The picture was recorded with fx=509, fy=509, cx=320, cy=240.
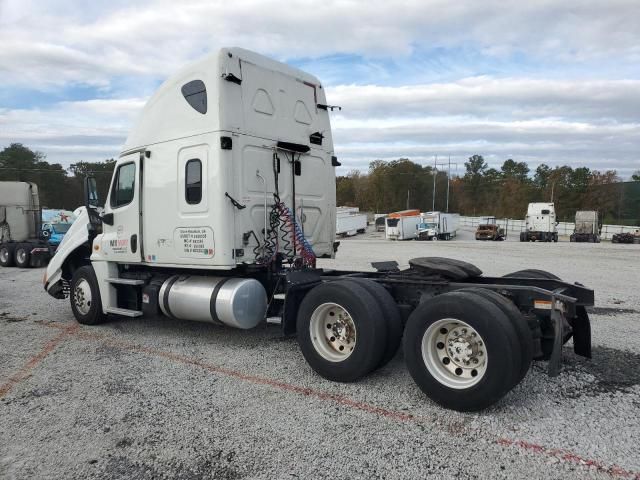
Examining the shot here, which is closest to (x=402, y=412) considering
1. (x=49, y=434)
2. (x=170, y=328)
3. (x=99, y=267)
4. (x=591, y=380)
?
(x=591, y=380)

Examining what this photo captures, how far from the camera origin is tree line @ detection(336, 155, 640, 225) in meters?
85.8

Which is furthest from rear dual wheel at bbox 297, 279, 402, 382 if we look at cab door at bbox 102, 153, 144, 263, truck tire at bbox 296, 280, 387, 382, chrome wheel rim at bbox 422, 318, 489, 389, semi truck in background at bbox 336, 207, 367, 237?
semi truck in background at bbox 336, 207, 367, 237

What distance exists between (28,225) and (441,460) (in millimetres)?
23526

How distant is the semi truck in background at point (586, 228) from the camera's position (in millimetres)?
45281

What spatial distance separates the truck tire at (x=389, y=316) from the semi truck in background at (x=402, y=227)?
4583 cm

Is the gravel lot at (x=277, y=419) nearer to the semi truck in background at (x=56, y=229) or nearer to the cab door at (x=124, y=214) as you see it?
the cab door at (x=124, y=214)

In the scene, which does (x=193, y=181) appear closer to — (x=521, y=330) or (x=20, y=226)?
(x=521, y=330)

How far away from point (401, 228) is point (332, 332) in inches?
1804

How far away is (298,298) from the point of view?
5918 mm

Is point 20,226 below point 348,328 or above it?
above

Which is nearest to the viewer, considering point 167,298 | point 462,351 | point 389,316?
point 462,351

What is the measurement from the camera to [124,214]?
25.8 ft

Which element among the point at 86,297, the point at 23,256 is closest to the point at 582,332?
the point at 86,297

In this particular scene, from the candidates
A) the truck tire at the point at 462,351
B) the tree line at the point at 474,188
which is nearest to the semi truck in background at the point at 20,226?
the truck tire at the point at 462,351
